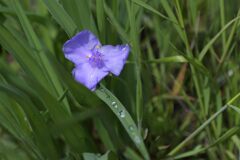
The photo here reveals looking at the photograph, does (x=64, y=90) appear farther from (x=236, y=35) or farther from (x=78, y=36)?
Answer: (x=236, y=35)

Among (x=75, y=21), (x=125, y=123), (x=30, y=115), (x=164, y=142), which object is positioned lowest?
(x=164, y=142)

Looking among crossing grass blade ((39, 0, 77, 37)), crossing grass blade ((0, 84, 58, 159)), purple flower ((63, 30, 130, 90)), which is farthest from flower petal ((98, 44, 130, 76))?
crossing grass blade ((0, 84, 58, 159))

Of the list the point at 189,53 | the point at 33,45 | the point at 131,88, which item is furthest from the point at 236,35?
the point at 33,45

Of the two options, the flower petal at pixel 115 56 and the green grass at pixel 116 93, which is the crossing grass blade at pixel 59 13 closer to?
the green grass at pixel 116 93

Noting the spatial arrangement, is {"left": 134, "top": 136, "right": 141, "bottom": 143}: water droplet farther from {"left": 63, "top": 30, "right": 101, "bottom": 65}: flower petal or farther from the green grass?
{"left": 63, "top": 30, "right": 101, "bottom": 65}: flower petal

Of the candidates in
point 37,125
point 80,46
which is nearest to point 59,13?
point 80,46

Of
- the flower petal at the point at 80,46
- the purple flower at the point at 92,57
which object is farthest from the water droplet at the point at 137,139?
the flower petal at the point at 80,46

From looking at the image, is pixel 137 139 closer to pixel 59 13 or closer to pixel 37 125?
pixel 37 125
